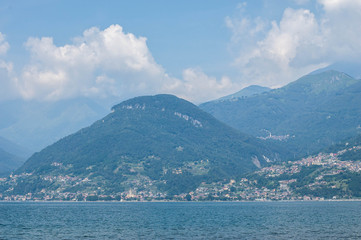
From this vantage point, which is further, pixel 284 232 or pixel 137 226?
pixel 137 226

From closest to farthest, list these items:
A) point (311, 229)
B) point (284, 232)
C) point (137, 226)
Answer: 1. point (284, 232)
2. point (311, 229)
3. point (137, 226)

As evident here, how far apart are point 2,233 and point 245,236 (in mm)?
58878

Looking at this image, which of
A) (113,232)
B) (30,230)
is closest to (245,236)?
(113,232)

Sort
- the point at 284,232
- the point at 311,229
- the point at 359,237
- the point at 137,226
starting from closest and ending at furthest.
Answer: the point at 359,237, the point at 284,232, the point at 311,229, the point at 137,226

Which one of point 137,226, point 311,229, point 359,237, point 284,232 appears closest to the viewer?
point 359,237

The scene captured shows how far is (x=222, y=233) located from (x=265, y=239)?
1611cm

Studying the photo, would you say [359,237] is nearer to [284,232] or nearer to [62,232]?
[284,232]

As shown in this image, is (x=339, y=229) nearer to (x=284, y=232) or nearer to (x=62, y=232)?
(x=284, y=232)

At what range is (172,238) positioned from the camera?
10938 cm

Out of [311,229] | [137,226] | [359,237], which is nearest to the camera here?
[359,237]

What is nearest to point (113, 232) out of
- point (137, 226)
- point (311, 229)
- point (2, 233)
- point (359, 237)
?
point (137, 226)

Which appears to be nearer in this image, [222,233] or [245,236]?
[245,236]

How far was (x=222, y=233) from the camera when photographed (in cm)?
11925

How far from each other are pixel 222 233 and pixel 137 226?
31.1 meters
